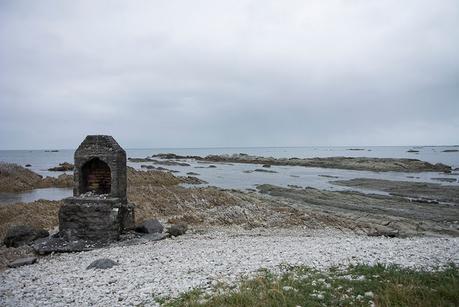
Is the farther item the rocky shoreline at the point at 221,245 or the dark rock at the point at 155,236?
the dark rock at the point at 155,236

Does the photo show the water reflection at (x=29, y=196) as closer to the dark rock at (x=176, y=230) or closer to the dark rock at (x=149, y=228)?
the dark rock at (x=149, y=228)

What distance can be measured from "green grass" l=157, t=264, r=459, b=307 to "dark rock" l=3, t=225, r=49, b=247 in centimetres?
1074

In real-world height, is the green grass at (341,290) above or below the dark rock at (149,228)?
above

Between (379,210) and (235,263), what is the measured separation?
20260 mm

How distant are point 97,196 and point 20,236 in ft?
11.8

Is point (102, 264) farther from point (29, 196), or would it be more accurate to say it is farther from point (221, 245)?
point (29, 196)

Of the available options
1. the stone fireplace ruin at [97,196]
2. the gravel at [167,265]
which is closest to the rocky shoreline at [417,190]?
the gravel at [167,265]

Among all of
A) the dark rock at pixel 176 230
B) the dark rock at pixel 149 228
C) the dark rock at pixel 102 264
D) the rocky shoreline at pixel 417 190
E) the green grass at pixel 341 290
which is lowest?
the rocky shoreline at pixel 417 190

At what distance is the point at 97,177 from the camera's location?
17906 millimetres

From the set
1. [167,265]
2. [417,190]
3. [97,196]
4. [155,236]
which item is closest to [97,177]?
[97,196]

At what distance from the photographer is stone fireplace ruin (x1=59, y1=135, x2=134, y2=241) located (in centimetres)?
1547

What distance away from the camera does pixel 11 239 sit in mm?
15461

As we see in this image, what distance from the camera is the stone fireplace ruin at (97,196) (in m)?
15.5

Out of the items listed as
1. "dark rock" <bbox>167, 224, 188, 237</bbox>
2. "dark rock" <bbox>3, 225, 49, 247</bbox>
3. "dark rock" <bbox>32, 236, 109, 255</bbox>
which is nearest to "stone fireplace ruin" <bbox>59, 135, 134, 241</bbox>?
"dark rock" <bbox>32, 236, 109, 255</bbox>
